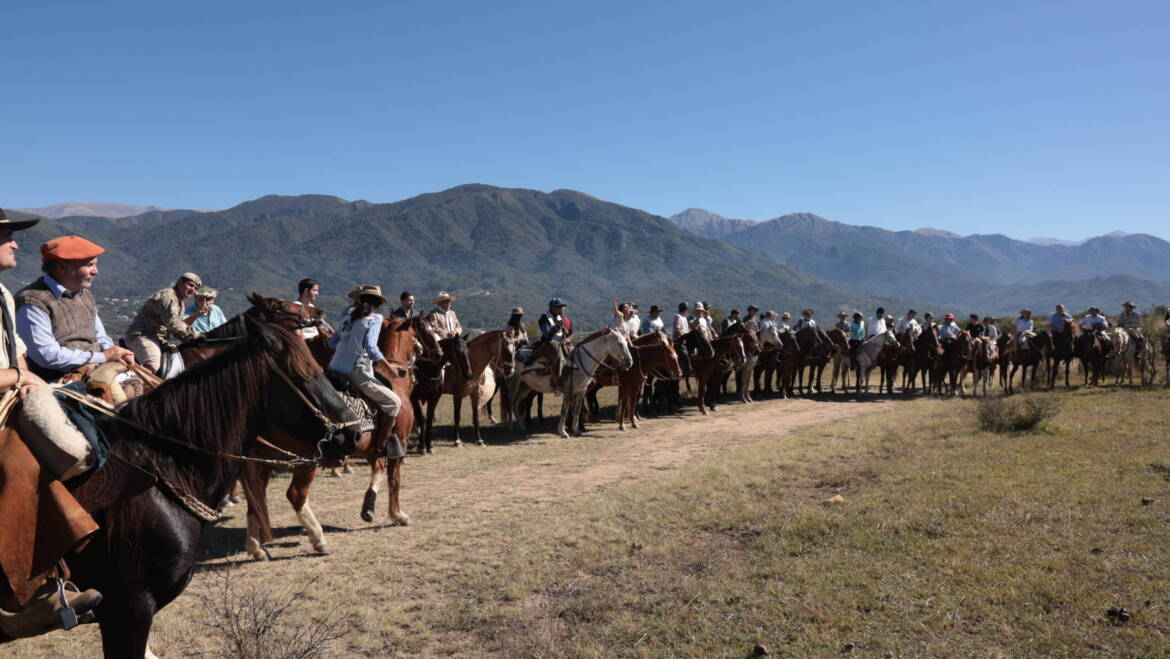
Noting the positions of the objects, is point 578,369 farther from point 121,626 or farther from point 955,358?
point 955,358

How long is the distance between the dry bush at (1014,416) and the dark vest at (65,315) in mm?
13196

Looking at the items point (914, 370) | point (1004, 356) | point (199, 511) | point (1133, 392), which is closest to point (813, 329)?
point (914, 370)

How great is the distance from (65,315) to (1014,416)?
13.6 meters

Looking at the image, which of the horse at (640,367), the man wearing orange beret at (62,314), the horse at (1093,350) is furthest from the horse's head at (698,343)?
the man wearing orange beret at (62,314)

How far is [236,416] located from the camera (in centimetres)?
370

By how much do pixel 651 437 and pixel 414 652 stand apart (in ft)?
31.2

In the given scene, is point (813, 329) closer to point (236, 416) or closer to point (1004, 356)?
point (1004, 356)

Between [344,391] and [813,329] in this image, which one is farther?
[813,329]

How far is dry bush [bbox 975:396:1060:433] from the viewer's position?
1142 centimetres

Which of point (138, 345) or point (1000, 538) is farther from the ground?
point (138, 345)

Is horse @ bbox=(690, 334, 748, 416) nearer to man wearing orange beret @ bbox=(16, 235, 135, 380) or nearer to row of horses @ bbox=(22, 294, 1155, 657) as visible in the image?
row of horses @ bbox=(22, 294, 1155, 657)

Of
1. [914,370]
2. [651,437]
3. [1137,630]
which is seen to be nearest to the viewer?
[1137,630]

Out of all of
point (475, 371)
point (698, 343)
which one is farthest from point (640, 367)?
point (475, 371)

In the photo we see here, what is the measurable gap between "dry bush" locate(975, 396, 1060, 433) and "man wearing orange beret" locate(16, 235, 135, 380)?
42.8 ft
